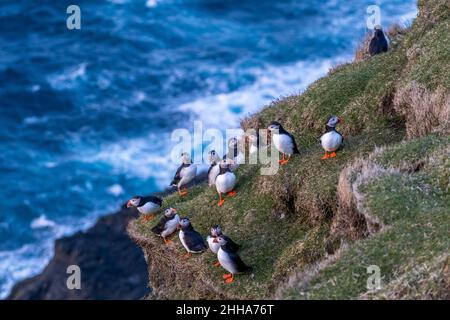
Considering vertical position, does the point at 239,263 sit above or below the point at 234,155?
below

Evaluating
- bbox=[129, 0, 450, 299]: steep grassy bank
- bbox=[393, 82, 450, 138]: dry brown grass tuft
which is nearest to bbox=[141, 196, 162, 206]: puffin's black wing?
bbox=[129, 0, 450, 299]: steep grassy bank

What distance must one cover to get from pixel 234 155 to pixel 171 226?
3881 mm

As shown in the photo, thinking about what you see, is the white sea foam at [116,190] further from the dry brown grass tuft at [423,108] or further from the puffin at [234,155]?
the dry brown grass tuft at [423,108]

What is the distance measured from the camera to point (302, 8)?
55.8 metres

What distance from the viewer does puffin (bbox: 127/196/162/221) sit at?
20.8m

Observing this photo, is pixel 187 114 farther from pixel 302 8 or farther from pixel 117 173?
pixel 302 8

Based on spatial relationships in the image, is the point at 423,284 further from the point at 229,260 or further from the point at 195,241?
the point at 195,241

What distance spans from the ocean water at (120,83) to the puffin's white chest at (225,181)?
15597 millimetres

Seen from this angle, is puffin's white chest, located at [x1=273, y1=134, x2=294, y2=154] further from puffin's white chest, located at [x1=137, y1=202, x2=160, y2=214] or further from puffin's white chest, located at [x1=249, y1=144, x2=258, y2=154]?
puffin's white chest, located at [x1=137, y1=202, x2=160, y2=214]

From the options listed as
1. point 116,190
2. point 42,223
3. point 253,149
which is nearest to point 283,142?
point 253,149

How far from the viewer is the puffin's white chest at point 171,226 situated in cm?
1906

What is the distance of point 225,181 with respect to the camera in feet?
63.8

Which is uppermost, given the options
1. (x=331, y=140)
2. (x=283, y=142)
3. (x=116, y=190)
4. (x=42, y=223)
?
(x=331, y=140)
